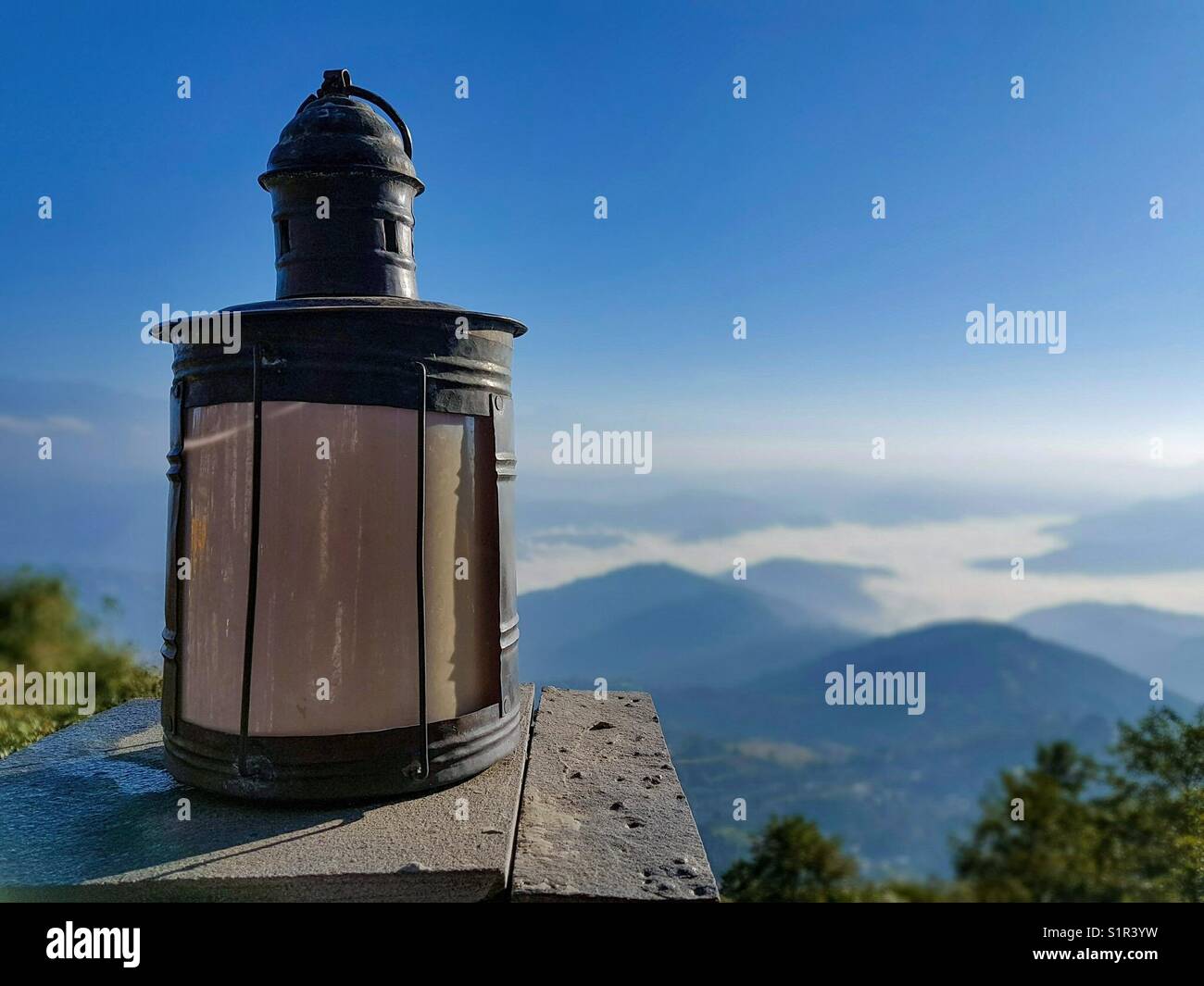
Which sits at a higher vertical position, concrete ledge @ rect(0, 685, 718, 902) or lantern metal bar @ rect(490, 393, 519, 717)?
lantern metal bar @ rect(490, 393, 519, 717)

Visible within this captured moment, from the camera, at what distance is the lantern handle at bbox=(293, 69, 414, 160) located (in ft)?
17.9

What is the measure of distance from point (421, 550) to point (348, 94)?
2.92m

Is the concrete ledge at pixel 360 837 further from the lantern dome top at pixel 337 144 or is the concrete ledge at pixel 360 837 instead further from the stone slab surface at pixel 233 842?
the lantern dome top at pixel 337 144

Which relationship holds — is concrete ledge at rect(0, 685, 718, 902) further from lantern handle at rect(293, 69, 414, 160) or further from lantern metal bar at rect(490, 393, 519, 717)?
lantern handle at rect(293, 69, 414, 160)

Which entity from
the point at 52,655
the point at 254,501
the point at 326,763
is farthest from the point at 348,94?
the point at 52,655

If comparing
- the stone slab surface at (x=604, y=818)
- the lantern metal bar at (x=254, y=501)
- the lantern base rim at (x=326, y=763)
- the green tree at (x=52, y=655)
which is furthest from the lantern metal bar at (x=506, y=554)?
the green tree at (x=52, y=655)

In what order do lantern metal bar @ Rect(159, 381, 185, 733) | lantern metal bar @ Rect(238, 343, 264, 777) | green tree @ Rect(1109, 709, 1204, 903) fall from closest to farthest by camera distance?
lantern metal bar @ Rect(238, 343, 264, 777), lantern metal bar @ Rect(159, 381, 185, 733), green tree @ Rect(1109, 709, 1204, 903)

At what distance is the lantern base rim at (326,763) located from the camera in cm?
473

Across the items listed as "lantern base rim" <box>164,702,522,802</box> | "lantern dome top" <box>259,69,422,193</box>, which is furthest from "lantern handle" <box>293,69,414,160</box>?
"lantern base rim" <box>164,702,522,802</box>

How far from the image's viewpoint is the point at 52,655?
9.85 metres

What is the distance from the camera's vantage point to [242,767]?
477 centimetres

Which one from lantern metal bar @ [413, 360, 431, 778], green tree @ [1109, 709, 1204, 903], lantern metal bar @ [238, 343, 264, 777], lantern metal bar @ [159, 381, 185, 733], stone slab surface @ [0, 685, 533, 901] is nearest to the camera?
stone slab surface @ [0, 685, 533, 901]

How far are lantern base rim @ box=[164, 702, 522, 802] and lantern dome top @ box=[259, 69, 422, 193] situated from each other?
3.17 metres
